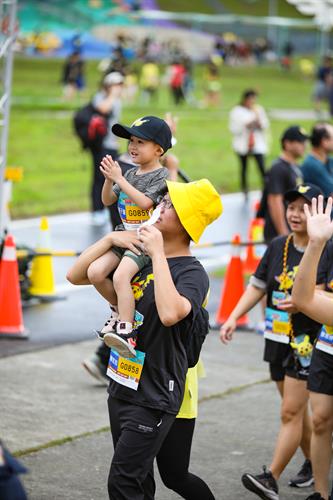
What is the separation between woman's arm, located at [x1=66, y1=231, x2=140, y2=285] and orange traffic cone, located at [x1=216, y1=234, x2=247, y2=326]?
5.82 meters

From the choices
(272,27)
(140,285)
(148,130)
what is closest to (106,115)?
(148,130)

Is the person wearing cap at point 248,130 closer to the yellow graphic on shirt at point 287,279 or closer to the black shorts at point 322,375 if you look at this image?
the yellow graphic on shirt at point 287,279

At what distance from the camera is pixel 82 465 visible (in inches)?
279

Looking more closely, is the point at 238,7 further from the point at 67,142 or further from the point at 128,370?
the point at 128,370

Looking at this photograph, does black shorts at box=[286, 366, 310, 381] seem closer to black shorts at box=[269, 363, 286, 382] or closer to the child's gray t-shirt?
black shorts at box=[269, 363, 286, 382]

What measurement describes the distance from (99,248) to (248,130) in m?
15.8

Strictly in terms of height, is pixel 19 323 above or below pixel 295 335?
below

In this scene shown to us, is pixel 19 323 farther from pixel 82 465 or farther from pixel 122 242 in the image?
pixel 122 242

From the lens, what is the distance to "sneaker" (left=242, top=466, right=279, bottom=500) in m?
6.56

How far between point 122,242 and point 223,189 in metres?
17.3

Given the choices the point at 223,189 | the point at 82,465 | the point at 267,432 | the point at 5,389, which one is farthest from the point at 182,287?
the point at 223,189

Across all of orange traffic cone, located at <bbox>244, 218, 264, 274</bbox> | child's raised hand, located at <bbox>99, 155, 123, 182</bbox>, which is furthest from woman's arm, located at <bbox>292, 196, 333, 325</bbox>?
orange traffic cone, located at <bbox>244, 218, 264, 274</bbox>

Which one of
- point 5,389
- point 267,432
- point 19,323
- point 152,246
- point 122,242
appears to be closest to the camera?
point 152,246

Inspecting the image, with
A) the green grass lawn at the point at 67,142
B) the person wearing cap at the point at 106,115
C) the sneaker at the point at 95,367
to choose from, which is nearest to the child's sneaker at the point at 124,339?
the sneaker at the point at 95,367
